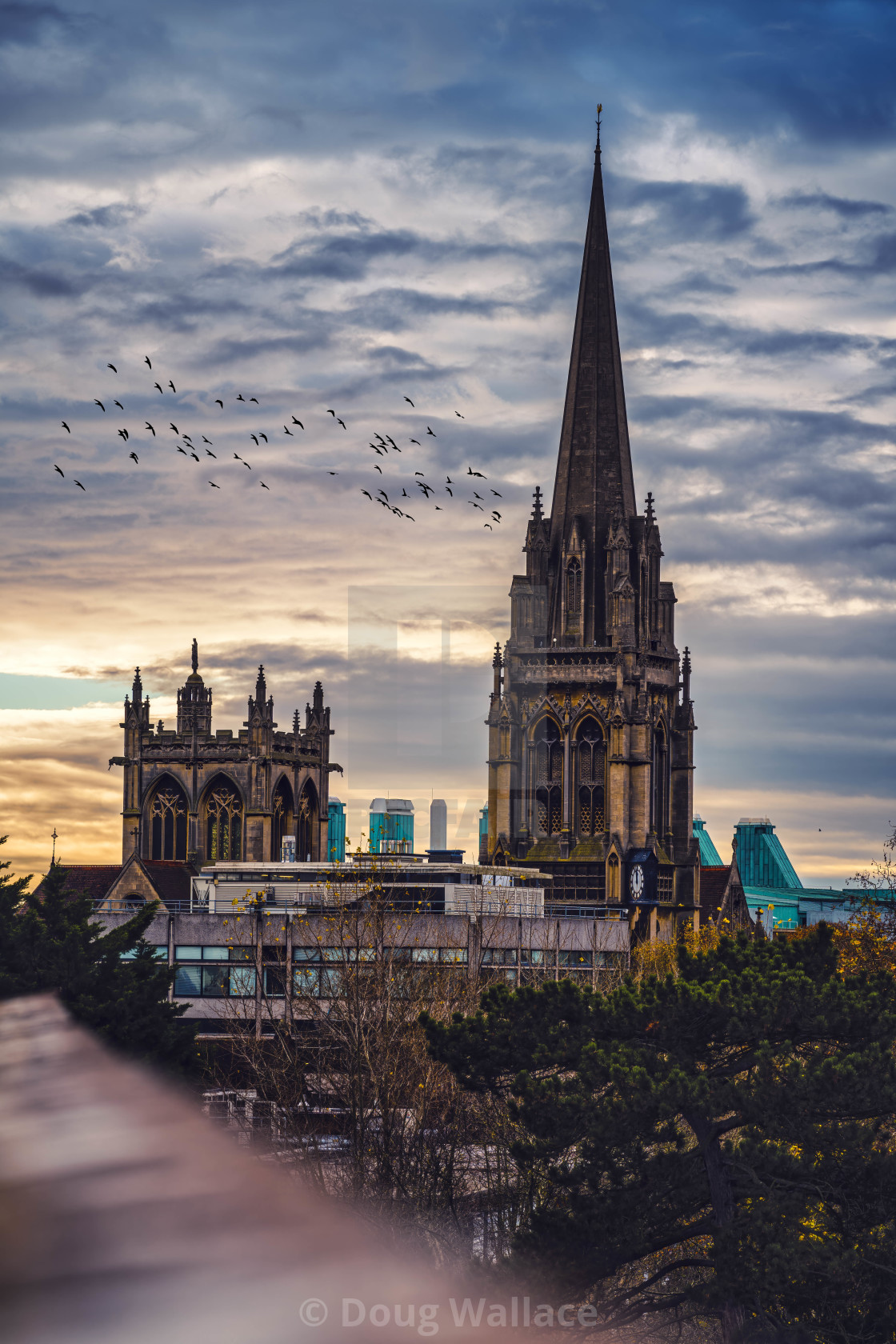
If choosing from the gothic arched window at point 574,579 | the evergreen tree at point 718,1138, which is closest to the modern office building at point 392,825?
the gothic arched window at point 574,579

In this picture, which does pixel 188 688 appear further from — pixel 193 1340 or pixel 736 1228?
pixel 193 1340

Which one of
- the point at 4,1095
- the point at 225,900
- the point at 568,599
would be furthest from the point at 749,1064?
the point at 568,599

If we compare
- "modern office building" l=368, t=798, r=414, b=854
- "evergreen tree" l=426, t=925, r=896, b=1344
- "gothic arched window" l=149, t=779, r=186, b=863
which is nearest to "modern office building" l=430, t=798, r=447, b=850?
"modern office building" l=368, t=798, r=414, b=854

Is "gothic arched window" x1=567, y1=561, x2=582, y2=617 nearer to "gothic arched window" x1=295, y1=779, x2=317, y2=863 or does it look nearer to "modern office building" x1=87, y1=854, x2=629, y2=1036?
"gothic arched window" x1=295, y1=779, x2=317, y2=863

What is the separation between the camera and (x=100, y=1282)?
116 inches

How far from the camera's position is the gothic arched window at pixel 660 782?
379 feet

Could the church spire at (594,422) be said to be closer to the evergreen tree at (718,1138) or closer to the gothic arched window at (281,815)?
the gothic arched window at (281,815)

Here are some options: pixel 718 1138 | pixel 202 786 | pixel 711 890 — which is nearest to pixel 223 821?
pixel 202 786

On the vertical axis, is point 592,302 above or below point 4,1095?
above

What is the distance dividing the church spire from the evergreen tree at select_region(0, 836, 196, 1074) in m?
68.7

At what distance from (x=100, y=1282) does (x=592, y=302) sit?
125464mm

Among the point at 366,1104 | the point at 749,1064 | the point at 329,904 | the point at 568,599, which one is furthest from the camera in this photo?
the point at 568,599

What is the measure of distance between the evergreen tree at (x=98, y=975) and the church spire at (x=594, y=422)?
68718 millimetres

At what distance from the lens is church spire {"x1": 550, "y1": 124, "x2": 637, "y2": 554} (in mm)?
120375
